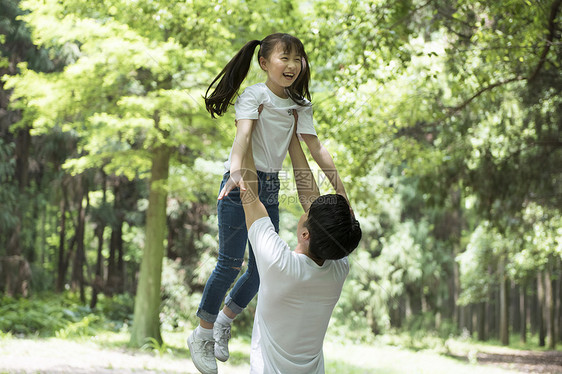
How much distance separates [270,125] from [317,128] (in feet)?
11.6

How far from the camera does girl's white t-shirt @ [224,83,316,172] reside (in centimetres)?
211

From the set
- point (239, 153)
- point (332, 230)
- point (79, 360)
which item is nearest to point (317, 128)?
point (239, 153)

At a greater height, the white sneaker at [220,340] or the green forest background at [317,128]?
the green forest background at [317,128]

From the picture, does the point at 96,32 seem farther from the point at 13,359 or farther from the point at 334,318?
the point at 334,318

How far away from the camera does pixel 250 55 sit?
7.36 ft

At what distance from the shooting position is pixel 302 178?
2.25 m

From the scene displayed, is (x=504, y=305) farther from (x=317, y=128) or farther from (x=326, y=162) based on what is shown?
(x=326, y=162)

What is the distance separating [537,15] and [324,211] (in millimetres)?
3596

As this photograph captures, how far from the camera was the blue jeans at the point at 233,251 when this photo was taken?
213 cm

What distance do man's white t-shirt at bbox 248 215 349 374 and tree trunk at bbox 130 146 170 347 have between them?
20.6 ft

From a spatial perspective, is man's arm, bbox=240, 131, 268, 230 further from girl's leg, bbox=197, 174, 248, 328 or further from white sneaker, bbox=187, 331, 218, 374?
white sneaker, bbox=187, 331, 218, 374

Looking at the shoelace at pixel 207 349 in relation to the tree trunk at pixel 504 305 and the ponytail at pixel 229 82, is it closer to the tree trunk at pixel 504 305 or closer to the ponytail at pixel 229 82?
the ponytail at pixel 229 82

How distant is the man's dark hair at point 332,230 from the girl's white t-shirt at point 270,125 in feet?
1.32

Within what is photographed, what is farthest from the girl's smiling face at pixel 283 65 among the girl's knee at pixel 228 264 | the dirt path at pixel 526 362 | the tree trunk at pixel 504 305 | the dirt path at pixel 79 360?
the tree trunk at pixel 504 305
